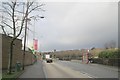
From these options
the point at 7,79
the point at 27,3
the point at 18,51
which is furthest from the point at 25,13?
the point at 18,51

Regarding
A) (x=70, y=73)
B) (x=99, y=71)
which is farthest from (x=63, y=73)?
(x=99, y=71)

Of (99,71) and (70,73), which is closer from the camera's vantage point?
(70,73)

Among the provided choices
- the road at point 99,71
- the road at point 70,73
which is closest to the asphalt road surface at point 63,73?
the road at point 70,73

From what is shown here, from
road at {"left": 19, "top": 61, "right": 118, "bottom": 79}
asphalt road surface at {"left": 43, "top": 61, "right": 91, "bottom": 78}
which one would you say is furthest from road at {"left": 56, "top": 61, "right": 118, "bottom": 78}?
asphalt road surface at {"left": 43, "top": 61, "right": 91, "bottom": 78}

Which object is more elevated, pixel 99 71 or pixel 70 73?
pixel 70 73

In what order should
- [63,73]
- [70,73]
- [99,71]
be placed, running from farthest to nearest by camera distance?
[99,71]
[63,73]
[70,73]

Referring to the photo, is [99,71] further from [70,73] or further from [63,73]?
[63,73]

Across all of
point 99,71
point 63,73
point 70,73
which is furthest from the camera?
point 99,71

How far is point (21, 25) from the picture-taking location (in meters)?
29.5

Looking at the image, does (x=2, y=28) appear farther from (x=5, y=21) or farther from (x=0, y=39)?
(x=0, y=39)

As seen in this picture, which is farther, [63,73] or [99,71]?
[99,71]

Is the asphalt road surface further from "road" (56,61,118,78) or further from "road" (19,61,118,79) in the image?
"road" (56,61,118,78)

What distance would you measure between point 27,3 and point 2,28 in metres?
5.25

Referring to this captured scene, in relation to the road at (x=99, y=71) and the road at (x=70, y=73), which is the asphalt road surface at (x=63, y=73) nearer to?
the road at (x=70, y=73)
